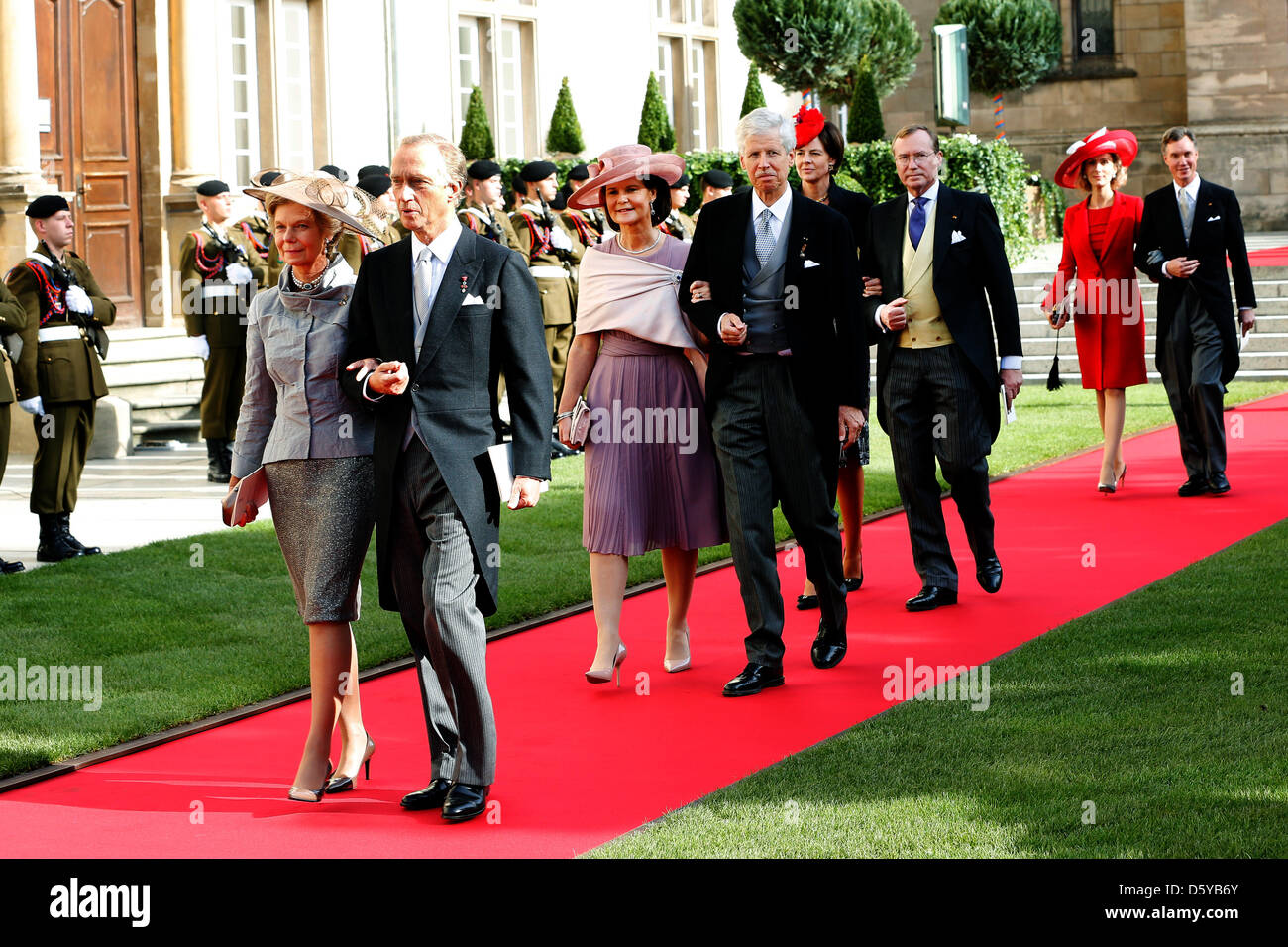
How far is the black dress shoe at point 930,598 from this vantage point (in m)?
8.10

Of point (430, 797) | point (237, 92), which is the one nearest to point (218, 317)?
point (237, 92)

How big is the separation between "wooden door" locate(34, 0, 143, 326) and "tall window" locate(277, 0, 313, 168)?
2.21 meters

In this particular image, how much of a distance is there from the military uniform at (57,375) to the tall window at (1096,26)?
27.3 metres

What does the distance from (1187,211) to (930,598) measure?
13.5 feet

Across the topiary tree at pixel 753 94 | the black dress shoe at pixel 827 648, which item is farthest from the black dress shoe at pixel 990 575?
the topiary tree at pixel 753 94

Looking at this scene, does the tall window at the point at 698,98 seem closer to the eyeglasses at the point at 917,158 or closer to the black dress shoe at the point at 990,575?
the eyeglasses at the point at 917,158

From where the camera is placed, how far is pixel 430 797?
535 cm

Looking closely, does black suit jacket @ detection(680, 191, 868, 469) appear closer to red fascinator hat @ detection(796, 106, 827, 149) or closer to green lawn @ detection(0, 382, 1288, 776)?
red fascinator hat @ detection(796, 106, 827, 149)

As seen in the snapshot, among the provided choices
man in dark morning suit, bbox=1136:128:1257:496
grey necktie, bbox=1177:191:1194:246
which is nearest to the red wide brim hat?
man in dark morning suit, bbox=1136:128:1257:496

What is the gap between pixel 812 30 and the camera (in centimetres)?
2617

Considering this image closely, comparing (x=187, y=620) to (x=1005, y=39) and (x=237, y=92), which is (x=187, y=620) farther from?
(x=1005, y=39)

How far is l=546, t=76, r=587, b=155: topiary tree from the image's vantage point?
2292 centimetres
